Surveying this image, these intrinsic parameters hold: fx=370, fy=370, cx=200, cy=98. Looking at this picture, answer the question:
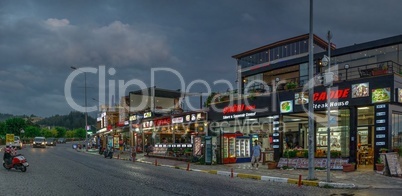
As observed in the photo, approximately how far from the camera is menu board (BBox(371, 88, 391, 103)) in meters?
21.0

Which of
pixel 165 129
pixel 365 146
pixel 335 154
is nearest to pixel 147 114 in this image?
pixel 165 129

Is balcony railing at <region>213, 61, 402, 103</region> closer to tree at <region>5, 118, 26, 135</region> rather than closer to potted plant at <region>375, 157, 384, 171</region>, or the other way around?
potted plant at <region>375, 157, 384, 171</region>

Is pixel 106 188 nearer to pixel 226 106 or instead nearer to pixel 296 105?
pixel 296 105

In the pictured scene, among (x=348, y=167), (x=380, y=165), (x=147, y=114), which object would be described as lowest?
(x=348, y=167)

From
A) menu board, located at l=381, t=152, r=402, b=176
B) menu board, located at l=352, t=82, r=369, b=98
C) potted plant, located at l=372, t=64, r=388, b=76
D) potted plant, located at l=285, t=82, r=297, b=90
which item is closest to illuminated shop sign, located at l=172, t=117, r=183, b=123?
potted plant, located at l=285, t=82, r=297, b=90

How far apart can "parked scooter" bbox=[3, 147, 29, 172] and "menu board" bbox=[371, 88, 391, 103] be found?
20.5 metres

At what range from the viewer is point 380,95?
21344mm

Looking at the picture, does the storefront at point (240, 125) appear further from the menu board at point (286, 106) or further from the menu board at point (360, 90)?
the menu board at point (360, 90)

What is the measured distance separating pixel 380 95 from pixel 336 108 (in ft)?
10.2

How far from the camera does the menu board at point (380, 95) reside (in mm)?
21000

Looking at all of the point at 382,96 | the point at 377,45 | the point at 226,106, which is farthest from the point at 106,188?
the point at 377,45

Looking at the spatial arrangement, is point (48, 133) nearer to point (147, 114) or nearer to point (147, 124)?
point (147, 114)

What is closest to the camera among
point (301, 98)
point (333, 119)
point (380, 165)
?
point (333, 119)

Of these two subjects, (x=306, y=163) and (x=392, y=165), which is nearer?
(x=392, y=165)
